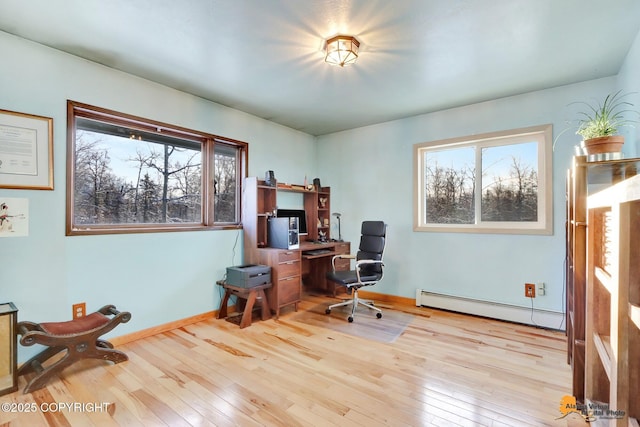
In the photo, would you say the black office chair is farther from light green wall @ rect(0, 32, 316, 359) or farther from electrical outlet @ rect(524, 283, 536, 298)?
electrical outlet @ rect(524, 283, 536, 298)

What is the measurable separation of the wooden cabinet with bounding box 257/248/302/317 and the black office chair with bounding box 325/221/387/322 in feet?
1.37

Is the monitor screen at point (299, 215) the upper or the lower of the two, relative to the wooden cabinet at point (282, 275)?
upper

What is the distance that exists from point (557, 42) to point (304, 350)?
317 centimetres

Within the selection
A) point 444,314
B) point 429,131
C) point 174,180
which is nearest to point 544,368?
point 444,314

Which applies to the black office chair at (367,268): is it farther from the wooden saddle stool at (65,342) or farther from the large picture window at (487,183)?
the wooden saddle stool at (65,342)

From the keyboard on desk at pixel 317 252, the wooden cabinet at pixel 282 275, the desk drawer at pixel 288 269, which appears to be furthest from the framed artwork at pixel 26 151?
the keyboard on desk at pixel 317 252

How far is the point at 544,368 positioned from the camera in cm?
223

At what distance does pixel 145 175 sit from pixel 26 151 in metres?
0.90

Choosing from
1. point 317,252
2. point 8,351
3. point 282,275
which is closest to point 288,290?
point 282,275

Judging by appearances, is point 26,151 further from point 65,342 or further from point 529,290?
point 529,290

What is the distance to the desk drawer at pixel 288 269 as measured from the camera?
11.0 ft

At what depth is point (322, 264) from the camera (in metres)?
4.38

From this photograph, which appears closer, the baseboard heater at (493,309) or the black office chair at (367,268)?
the baseboard heater at (493,309)

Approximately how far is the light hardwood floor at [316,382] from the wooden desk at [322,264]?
4.49 feet
